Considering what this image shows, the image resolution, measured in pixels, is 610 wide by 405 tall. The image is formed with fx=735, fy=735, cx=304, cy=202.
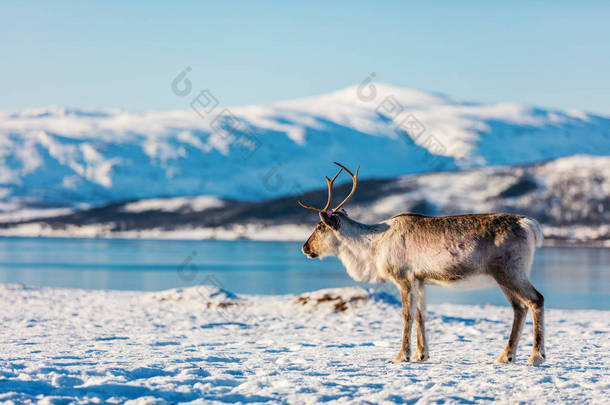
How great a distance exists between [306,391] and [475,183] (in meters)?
176

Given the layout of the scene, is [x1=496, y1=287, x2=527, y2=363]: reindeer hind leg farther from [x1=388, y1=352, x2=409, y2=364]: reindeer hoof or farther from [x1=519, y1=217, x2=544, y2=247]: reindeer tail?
[x1=388, y1=352, x2=409, y2=364]: reindeer hoof

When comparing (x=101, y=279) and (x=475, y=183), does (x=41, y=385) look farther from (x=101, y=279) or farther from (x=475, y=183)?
(x=475, y=183)

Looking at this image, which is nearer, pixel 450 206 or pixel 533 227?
pixel 533 227

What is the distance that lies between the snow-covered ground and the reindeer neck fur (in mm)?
1380

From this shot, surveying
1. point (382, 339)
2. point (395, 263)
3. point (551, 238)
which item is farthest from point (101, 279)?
point (551, 238)

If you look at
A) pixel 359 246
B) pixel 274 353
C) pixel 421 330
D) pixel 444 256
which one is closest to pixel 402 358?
pixel 421 330

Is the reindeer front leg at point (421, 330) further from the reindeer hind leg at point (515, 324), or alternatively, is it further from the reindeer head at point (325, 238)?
the reindeer head at point (325, 238)

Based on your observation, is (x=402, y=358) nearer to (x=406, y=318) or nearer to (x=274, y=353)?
(x=406, y=318)

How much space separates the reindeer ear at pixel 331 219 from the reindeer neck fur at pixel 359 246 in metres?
0.10

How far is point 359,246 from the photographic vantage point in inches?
453

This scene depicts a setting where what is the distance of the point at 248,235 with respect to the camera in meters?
168

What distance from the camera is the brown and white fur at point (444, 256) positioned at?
1037cm

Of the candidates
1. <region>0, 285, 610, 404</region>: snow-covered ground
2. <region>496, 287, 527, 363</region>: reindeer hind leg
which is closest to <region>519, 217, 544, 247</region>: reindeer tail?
<region>496, 287, 527, 363</region>: reindeer hind leg

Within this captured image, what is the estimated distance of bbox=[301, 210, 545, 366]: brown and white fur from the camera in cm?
1037
